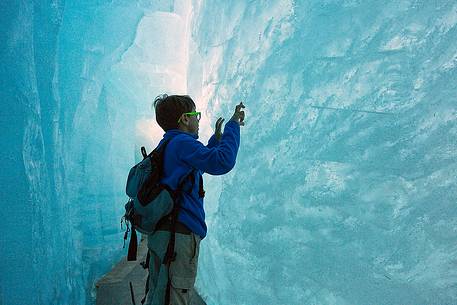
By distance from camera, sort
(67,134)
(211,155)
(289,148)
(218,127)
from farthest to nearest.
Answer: (289,148) < (67,134) < (218,127) < (211,155)

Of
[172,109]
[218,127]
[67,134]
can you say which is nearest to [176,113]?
[172,109]

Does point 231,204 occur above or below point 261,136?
below

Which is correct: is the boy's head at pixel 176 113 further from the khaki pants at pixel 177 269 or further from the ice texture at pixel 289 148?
the ice texture at pixel 289 148

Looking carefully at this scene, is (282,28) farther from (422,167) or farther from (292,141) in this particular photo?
(422,167)

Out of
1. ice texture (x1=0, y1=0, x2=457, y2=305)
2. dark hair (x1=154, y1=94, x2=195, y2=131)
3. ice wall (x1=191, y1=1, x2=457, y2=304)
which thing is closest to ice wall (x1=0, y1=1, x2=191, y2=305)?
ice texture (x1=0, y1=0, x2=457, y2=305)

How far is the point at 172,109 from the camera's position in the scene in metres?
1.53

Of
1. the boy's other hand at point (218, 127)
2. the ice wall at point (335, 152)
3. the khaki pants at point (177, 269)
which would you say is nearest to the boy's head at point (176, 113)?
Answer: the boy's other hand at point (218, 127)

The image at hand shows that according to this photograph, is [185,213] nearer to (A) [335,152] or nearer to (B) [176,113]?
(B) [176,113]

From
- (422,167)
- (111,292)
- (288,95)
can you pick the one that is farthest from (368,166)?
(111,292)

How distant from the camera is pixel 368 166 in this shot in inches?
275

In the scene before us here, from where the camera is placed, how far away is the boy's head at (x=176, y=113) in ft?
5.00

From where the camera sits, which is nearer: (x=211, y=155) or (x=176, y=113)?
(x=211, y=155)

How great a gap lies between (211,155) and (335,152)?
6.41 meters

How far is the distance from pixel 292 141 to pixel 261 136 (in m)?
0.75
